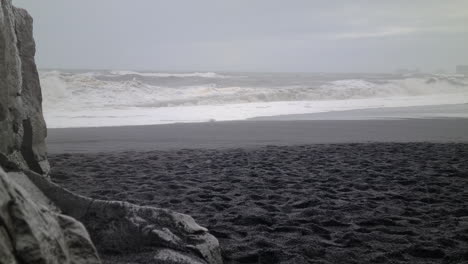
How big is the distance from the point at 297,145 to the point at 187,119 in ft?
16.8

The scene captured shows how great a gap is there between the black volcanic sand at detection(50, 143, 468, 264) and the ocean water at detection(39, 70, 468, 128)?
18.4 feet

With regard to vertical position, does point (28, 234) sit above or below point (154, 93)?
below

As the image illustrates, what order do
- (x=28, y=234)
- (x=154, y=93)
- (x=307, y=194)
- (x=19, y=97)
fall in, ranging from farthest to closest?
(x=154, y=93) < (x=307, y=194) < (x=19, y=97) < (x=28, y=234)

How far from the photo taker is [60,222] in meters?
1.80

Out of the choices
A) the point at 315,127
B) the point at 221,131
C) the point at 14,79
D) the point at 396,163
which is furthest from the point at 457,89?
the point at 14,79

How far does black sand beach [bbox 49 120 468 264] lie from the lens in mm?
3064

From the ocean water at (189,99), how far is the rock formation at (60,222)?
8307 mm

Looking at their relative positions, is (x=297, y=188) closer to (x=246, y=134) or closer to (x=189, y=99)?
(x=246, y=134)

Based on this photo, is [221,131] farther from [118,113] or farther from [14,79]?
[14,79]

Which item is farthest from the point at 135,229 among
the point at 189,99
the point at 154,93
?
the point at 154,93

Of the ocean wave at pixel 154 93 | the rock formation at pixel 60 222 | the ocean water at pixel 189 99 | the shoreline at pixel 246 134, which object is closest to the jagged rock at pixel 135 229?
the rock formation at pixel 60 222

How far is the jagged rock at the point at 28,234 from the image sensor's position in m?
1.38

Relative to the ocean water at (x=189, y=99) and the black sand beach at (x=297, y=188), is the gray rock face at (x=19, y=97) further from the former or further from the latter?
the ocean water at (x=189, y=99)

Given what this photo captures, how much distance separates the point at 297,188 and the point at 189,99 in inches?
597
